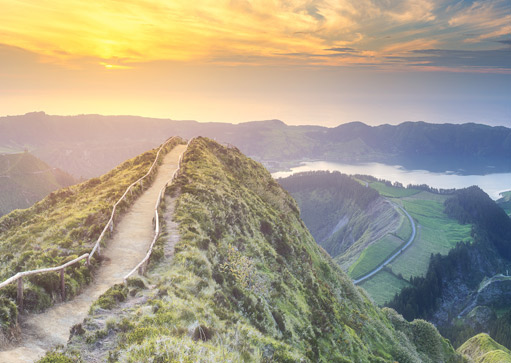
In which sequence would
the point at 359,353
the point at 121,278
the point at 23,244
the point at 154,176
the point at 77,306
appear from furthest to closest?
the point at 154,176 → the point at 359,353 → the point at 23,244 → the point at 121,278 → the point at 77,306

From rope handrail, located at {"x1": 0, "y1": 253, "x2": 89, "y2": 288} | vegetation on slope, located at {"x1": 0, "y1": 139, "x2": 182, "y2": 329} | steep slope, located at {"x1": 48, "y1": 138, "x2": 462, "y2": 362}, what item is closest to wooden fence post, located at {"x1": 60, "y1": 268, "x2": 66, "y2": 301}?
vegetation on slope, located at {"x1": 0, "y1": 139, "x2": 182, "y2": 329}

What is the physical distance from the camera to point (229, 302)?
22625 millimetres

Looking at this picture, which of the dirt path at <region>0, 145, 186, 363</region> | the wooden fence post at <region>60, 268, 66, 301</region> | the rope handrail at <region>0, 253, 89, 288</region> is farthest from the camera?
the wooden fence post at <region>60, 268, 66, 301</region>

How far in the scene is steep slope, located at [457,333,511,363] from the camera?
108938 mm

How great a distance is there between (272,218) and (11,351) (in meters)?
35.7

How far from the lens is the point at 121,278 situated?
2220cm

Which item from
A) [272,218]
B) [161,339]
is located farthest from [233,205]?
[161,339]

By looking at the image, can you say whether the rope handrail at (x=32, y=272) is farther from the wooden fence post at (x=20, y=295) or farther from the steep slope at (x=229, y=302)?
the steep slope at (x=229, y=302)

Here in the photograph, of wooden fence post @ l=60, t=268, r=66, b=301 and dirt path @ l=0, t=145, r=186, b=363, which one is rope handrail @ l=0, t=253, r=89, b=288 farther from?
dirt path @ l=0, t=145, r=186, b=363

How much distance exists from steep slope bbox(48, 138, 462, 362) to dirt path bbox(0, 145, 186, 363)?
4.22 feet

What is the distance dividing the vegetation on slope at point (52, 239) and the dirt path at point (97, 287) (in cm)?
77

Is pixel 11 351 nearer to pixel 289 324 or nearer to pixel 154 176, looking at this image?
→ pixel 289 324

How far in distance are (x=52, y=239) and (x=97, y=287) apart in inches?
427

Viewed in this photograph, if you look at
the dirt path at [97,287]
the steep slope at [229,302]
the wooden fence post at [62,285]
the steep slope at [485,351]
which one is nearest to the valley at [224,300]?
the steep slope at [229,302]
